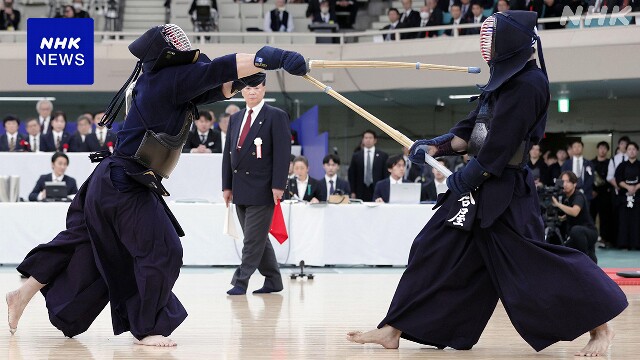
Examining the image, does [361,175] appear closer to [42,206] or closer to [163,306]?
[42,206]

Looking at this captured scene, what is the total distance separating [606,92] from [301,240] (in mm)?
9449

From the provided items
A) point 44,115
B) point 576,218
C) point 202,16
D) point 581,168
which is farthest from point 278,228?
point 202,16

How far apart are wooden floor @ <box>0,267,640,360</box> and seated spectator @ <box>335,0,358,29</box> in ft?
37.8

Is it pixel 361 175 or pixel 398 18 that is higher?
pixel 398 18

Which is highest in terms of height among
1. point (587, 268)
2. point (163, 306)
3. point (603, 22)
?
point (603, 22)

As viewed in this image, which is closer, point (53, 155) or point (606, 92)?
point (53, 155)

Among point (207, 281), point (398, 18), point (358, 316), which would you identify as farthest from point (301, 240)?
point (398, 18)

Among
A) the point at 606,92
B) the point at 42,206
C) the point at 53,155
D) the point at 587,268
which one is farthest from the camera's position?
the point at 606,92

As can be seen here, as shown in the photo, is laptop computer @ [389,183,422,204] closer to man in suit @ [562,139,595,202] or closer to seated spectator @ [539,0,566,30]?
man in suit @ [562,139,595,202]

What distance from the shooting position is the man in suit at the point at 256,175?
26.6ft

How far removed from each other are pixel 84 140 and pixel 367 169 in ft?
13.5

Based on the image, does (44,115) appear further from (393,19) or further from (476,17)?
(476,17)

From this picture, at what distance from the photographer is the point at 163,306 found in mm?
5199

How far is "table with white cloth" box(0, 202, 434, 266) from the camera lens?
10602mm
